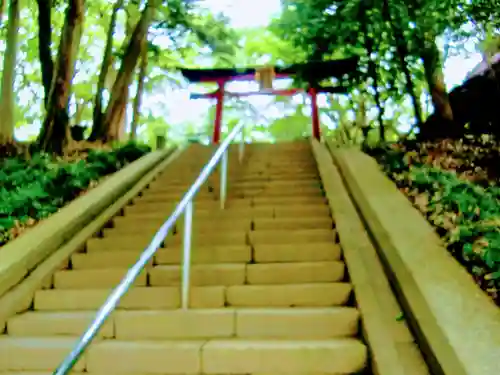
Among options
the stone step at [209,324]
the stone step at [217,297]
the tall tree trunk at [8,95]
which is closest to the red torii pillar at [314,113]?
the tall tree trunk at [8,95]

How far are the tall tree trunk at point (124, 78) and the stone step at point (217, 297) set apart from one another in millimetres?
7471

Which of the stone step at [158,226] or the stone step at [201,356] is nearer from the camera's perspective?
the stone step at [201,356]

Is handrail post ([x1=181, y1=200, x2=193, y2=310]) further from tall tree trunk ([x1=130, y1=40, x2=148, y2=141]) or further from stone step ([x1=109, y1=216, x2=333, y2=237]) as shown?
tall tree trunk ([x1=130, y1=40, x2=148, y2=141])

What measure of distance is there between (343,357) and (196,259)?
6.63 ft

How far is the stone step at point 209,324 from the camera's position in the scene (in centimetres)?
396

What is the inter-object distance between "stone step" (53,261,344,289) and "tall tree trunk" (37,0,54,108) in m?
6.80

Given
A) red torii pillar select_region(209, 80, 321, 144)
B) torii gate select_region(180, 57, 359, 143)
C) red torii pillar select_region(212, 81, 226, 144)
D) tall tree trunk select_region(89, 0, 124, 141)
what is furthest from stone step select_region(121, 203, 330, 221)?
red torii pillar select_region(212, 81, 226, 144)

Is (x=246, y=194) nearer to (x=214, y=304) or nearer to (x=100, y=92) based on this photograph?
(x=214, y=304)

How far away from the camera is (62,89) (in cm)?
1018

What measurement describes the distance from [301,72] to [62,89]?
15.0 feet

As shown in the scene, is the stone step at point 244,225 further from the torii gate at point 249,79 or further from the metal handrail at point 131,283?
the torii gate at point 249,79

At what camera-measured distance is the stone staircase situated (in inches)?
143

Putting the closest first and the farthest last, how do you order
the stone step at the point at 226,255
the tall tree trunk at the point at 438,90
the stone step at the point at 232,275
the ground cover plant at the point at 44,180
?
the stone step at the point at 232,275
the stone step at the point at 226,255
the ground cover plant at the point at 44,180
the tall tree trunk at the point at 438,90

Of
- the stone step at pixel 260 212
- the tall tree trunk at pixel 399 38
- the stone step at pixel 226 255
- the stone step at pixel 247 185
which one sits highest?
the tall tree trunk at pixel 399 38
